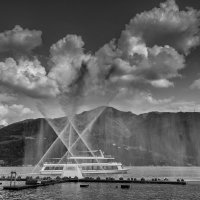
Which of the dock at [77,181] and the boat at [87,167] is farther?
the boat at [87,167]

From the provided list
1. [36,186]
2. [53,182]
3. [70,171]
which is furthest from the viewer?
[70,171]

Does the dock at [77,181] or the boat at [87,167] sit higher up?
the boat at [87,167]

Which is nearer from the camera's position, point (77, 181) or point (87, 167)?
point (77, 181)

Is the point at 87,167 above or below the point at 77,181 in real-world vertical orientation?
above

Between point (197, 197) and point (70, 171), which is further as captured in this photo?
point (70, 171)

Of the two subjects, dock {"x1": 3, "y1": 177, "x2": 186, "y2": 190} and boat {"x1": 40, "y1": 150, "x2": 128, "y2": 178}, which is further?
boat {"x1": 40, "y1": 150, "x2": 128, "y2": 178}

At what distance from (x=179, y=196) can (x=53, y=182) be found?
162 ft

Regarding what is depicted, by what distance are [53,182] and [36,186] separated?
477 inches

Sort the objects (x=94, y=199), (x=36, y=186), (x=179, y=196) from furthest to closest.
Result: (x=36, y=186), (x=179, y=196), (x=94, y=199)

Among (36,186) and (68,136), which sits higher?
(68,136)

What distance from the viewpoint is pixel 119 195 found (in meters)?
81.0

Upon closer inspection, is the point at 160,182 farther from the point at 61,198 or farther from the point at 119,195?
the point at 61,198

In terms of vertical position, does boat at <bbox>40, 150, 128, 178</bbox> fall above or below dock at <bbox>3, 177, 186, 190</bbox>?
above

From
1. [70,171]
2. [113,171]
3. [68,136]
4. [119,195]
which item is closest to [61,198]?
[119,195]
